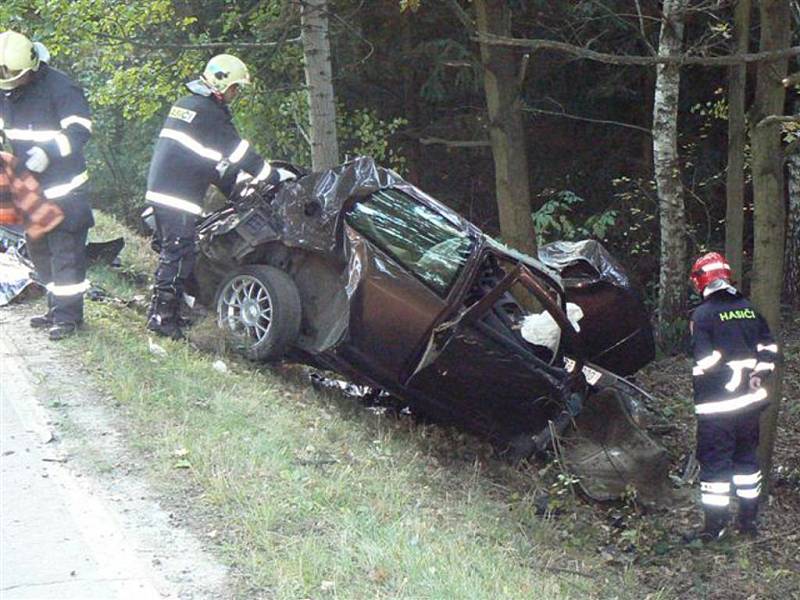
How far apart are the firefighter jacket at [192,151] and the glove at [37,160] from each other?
2.72 ft

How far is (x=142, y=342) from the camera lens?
7.25m

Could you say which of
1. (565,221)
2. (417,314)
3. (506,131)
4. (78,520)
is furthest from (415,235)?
(565,221)

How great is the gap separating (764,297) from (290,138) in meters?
9.04

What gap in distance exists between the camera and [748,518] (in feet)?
22.8

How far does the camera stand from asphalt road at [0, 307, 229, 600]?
3.88 metres

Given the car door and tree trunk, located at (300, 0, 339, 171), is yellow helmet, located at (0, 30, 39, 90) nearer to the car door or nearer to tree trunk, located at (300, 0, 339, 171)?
the car door

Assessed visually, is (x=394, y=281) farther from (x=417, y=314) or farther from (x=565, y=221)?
(x=565, y=221)

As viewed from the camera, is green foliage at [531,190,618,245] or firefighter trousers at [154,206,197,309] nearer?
firefighter trousers at [154,206,197,309]

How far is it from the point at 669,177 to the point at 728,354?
5595 millimetres

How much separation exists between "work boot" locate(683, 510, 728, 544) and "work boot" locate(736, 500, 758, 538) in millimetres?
137

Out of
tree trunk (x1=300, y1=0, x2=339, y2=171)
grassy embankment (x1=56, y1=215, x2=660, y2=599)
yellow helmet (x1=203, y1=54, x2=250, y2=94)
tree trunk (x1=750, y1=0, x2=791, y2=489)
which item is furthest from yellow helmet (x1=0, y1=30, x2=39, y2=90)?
tree trunk (x1=750, y1=0, x2=791, y2=489)

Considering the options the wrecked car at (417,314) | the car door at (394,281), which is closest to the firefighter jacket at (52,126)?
the wrecked car at (417,314)

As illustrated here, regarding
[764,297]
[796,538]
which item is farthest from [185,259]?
[796,538]

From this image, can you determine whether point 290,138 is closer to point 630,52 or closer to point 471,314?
point 630,52
